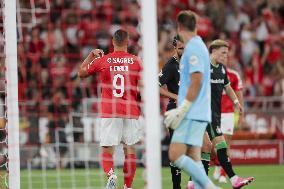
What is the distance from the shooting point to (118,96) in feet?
47.7

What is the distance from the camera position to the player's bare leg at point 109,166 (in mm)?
13938

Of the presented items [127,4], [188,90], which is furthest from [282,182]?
[127,4]

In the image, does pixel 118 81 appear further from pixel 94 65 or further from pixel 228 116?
pixel 228 116

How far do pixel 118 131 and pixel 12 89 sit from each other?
6.15 ft

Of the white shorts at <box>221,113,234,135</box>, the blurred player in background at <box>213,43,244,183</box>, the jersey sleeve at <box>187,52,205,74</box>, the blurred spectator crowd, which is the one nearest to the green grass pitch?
the blurred player in background at <box>213,43,244,183</box>

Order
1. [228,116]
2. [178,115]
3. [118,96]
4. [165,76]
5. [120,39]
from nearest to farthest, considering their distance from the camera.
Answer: [178,115]
[165,76]
[120,39]
[118,96]
[228,116]

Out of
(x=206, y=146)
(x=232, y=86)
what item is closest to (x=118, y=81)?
(x=206, y=146)

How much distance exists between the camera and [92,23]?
24625 mm

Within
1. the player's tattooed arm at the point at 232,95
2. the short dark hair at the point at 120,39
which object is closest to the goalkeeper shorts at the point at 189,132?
the short dark hair at the point at 120,39

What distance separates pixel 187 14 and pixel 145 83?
0.92m

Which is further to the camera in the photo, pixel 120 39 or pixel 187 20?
pixel 120 39

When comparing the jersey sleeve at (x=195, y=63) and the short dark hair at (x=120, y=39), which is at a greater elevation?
the short dark hair at (x=120, y=39)

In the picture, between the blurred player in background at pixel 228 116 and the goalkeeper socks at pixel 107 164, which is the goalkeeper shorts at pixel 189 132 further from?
the blurred player in background at pixel 228 116

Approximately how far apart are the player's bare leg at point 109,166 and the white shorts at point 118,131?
4.0 inches
